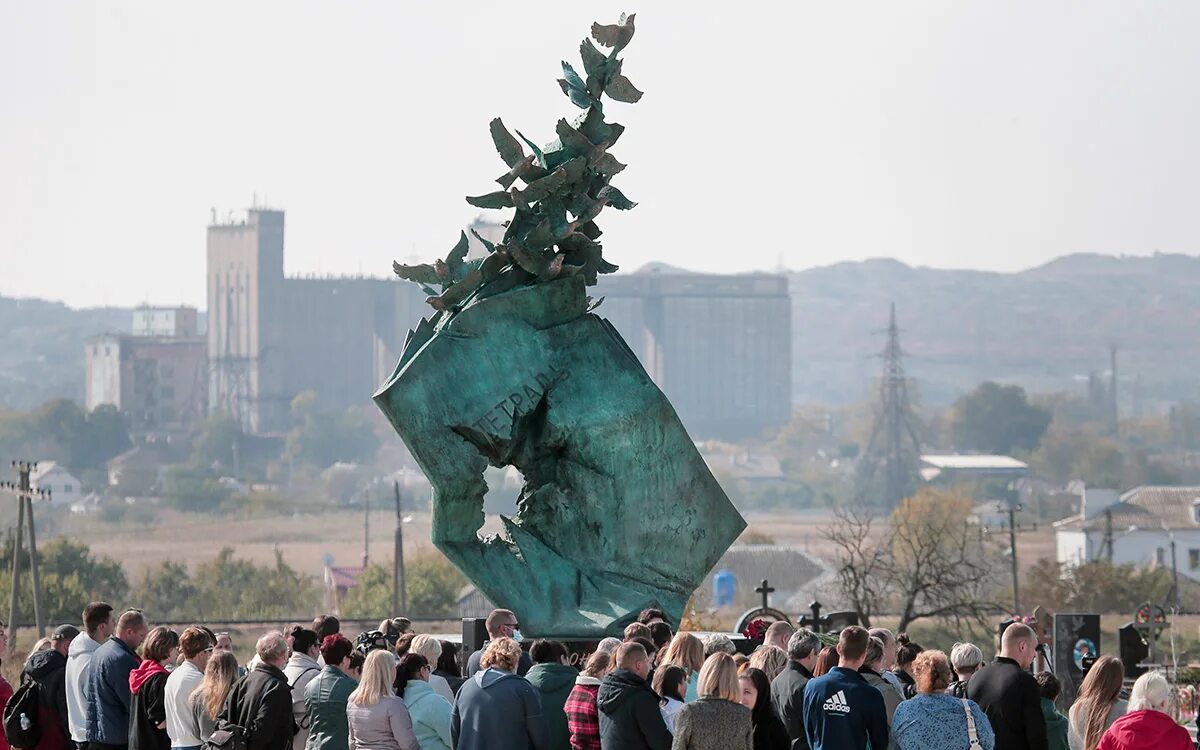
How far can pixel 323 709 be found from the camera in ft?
35.8

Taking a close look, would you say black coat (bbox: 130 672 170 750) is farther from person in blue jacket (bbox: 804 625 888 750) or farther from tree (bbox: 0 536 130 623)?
tree (bbox: 0 536 130 623)

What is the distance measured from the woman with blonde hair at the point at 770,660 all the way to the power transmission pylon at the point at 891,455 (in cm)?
13862

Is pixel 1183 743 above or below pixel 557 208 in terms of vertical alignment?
below

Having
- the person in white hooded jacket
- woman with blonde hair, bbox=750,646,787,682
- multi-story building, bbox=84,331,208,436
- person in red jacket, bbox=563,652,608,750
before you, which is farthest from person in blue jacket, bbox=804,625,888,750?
multi-story building, bbox=84,331,208,436

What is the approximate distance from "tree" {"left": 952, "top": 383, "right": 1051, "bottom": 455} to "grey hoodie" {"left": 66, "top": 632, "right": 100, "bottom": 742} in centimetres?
15582

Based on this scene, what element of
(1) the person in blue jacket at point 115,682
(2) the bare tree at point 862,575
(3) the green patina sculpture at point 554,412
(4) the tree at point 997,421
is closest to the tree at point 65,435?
(4) the tree at point 997,421

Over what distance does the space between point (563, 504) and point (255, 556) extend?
94.8 meters

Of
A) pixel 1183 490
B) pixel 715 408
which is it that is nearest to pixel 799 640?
pixel 1183 490

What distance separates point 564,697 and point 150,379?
160 m

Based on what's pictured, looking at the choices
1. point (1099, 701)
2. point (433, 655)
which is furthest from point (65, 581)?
point (1099, 701)

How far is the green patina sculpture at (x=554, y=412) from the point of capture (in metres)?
14.3

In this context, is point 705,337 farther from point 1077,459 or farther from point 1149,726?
point 1149,726

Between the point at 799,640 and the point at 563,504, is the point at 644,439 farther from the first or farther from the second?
the point at 799,640

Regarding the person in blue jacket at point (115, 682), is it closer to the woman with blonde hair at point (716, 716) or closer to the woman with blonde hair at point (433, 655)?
the woman with blonde hair at point (433, 655)
